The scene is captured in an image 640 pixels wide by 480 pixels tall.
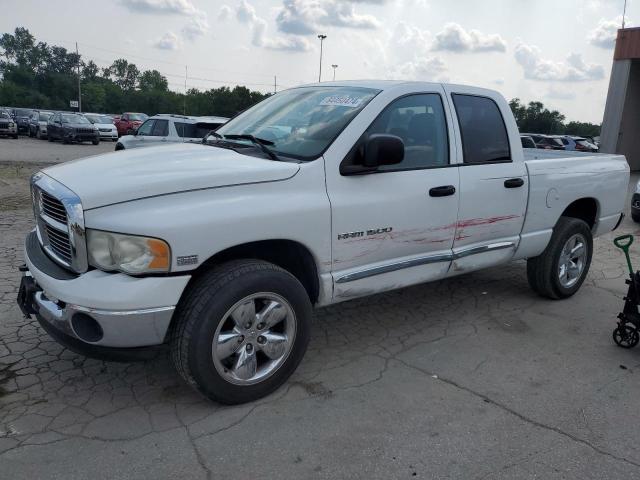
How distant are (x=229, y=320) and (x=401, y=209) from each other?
1.39 m

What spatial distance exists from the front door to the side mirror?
6 cm

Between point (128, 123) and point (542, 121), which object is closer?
point (128, 123)

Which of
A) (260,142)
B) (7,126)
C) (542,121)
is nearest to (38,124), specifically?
(7,126)

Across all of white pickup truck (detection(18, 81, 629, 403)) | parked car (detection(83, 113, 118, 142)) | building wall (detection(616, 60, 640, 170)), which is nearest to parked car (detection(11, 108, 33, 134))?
parked car (detection(83, 113, 118, 142))

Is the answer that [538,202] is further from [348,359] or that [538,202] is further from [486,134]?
[348,359]

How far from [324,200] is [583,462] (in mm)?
1979

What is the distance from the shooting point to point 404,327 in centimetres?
450

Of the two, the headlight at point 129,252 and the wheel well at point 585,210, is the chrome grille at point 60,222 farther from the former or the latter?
the wheel well at point 585,210

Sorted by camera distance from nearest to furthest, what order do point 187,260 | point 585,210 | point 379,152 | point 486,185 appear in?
point 187,260 < point 379,152 < point 486,185 < point 585,210

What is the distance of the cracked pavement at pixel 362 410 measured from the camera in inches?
106

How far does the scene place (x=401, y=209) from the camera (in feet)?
11.9

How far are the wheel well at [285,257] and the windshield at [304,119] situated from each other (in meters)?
0.58

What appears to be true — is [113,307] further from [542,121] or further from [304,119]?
[542,121]

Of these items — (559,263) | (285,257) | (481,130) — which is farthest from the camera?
(559,263)
